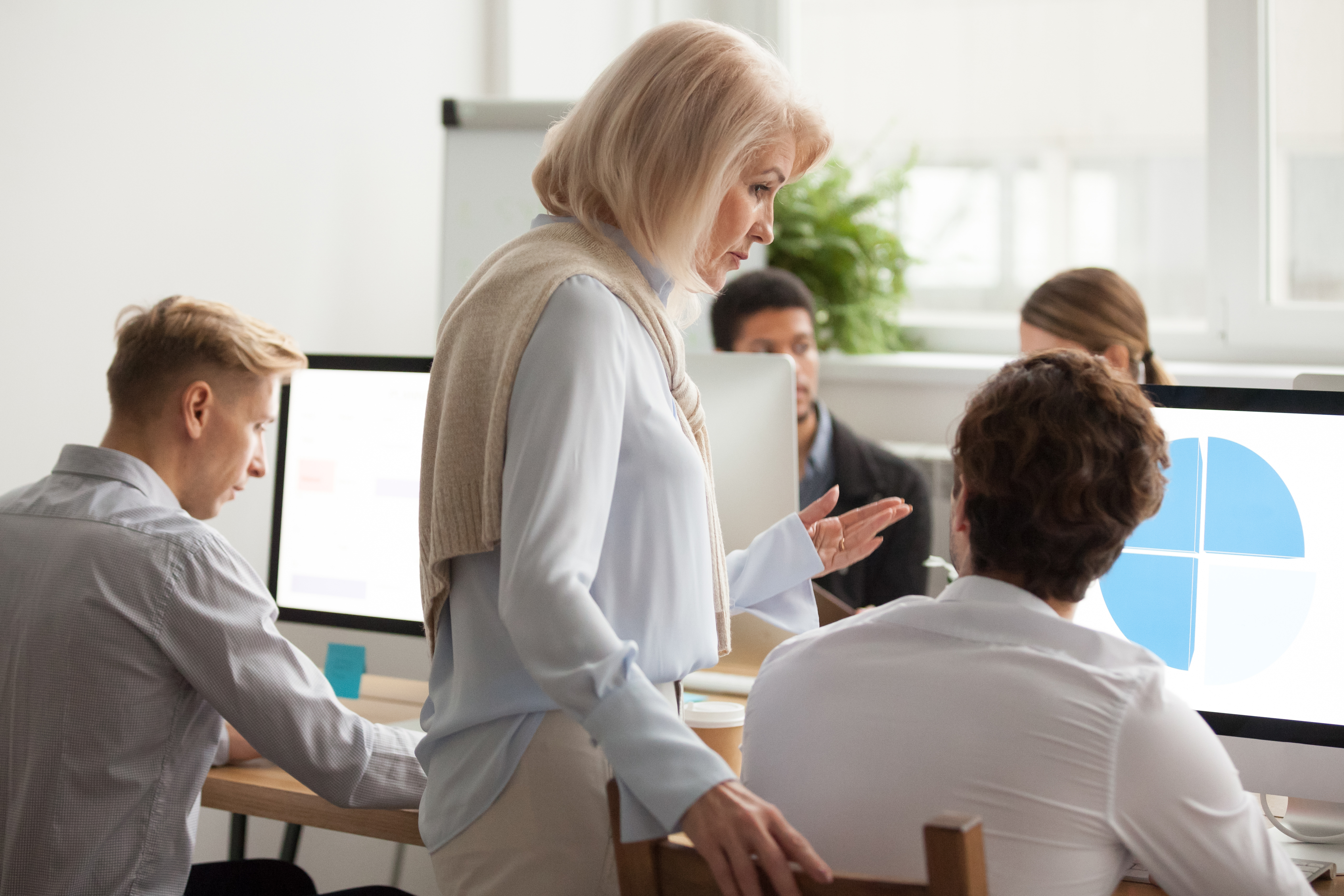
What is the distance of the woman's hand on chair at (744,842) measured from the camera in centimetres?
81

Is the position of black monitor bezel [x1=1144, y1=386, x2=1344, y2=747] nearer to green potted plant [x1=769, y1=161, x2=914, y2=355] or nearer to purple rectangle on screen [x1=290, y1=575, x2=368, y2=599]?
purple rectangle on screen [x1=290, y1=575, x2=368, y2=599]

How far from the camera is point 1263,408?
130 cm

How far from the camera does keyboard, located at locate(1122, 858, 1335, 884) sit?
1.17 m

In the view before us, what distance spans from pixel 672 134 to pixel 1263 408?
72cm

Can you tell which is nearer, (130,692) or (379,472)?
(130,692)

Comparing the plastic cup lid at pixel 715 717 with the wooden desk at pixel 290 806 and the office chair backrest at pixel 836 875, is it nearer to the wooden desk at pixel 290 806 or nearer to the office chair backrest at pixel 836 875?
the wooden desk at pixel 290 806

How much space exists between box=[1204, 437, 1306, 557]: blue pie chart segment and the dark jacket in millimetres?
1262

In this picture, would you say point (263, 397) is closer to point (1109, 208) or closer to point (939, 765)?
point (939, 765)

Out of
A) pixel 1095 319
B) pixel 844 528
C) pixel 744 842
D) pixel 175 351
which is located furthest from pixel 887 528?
pixel 744 842

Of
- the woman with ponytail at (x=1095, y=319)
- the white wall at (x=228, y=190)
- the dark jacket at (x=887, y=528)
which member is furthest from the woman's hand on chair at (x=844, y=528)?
the dark jacket at (x=887, y=528)

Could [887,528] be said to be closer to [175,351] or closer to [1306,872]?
[1306,872]

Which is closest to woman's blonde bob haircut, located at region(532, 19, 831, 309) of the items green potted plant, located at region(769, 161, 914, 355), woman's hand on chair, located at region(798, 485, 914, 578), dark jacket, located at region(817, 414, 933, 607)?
woman's hand on chair, located at region(798, 485, 914, 578)

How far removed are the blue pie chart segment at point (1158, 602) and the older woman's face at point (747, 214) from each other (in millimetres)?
543

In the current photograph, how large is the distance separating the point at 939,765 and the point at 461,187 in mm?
2307
